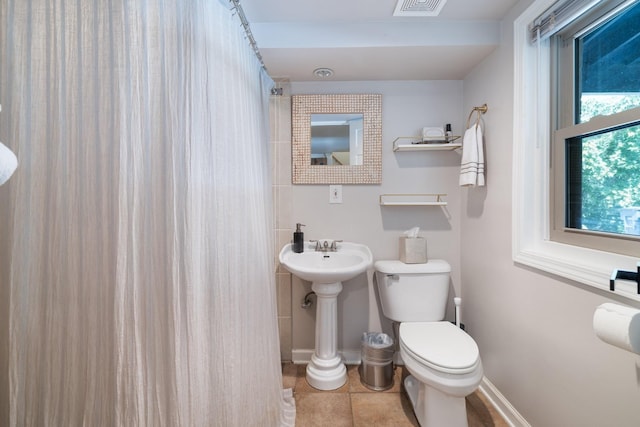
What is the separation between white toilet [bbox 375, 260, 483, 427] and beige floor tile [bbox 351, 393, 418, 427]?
2.8 inches

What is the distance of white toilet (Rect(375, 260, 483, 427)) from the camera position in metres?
1.17

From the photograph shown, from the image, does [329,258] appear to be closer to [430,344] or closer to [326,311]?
[326,311]

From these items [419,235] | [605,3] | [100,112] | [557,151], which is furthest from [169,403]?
[605,3]

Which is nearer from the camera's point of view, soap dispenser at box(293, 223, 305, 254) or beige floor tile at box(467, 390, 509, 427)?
beige floor tile at box(467, 390, 509, 427)

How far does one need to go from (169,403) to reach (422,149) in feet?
6.16

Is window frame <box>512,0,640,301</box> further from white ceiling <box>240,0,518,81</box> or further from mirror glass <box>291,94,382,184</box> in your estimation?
mirror glass <box>291,94,382,184</box>

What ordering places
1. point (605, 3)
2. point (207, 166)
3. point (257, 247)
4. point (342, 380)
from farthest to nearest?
1. point (342, 380)
2. point (257, 247)
3. point (605, 3)
4. point (207, 166)

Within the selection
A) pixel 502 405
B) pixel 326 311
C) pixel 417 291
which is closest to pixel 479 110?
pixel 417 291

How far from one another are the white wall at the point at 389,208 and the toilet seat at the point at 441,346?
0.53 meters

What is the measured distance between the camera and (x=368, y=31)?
1.51m

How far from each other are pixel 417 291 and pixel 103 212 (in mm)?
1642

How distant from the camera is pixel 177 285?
761 millimetres

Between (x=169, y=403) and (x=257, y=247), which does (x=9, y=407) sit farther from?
(x=257, y=247)

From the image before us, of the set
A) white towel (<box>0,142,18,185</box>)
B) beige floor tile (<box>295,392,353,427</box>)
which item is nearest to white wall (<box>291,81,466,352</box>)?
beige floor tile (<box>295,392,353,427</box>)
